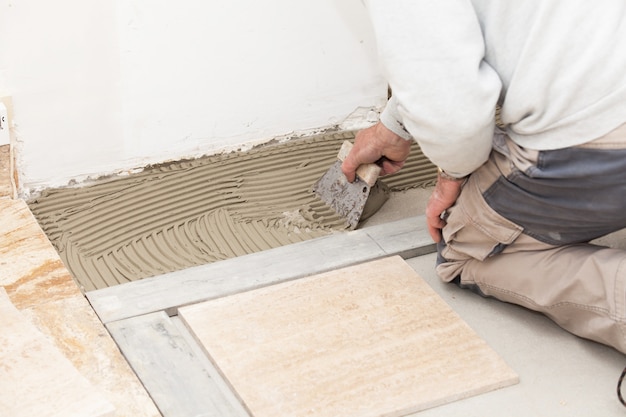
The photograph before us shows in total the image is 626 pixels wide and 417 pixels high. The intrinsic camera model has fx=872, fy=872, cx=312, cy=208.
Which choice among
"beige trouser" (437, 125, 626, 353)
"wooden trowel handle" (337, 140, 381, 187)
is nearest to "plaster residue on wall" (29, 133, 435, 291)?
"wooden trowel handle" (337, 140, 381, 187)

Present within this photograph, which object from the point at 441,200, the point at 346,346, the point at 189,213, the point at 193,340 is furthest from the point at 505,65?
the point at 189,213

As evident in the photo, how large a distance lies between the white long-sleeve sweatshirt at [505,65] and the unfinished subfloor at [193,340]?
557 millimetres

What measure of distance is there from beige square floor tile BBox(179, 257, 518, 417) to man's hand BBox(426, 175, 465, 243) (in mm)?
166

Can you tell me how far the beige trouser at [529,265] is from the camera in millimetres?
1951

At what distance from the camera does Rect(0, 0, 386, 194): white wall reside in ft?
8.18

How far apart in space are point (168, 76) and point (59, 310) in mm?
879

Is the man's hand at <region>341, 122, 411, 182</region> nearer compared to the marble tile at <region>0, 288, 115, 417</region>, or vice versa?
the marble tile at <region>0, 288, 115, 417</region>

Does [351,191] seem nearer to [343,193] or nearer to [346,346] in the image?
[343,193]

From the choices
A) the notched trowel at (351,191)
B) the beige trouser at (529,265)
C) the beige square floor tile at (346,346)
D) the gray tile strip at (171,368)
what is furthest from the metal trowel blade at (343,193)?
the gray tile strip at (171,368)

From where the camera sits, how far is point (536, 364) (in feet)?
6.81

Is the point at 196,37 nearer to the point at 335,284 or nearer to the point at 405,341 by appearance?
the point at 335,284

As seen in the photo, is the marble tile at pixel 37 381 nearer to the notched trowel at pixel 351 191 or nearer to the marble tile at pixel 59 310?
the marble tile at pixel 59 310

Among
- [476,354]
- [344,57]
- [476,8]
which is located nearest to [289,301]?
[476,354]

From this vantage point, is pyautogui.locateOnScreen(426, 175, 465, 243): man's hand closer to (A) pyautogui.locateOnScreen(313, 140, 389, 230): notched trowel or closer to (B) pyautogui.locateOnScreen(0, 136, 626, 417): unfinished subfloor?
(B) pyautogui.locateOnScreen(0, 136, 626, 417): unfinished subfloor
